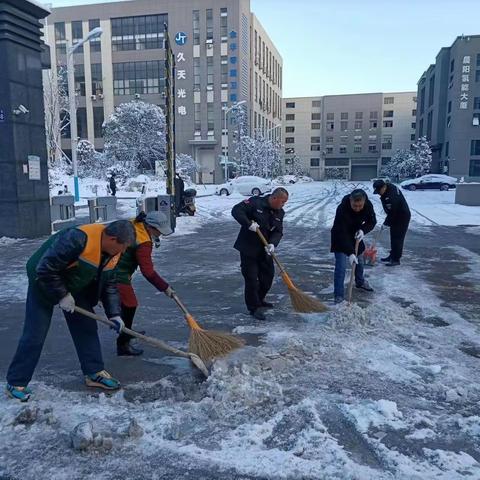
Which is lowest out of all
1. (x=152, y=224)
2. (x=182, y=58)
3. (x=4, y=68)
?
(x=152, y=224)

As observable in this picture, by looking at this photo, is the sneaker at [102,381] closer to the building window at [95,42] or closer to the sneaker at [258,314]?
the sneaker at [258,314]

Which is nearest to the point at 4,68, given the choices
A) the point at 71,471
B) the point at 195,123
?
the point at 71,471

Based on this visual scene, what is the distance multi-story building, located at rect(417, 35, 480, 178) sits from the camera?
51.0 meters

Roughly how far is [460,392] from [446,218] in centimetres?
1477

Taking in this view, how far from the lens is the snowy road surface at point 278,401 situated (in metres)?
2.78

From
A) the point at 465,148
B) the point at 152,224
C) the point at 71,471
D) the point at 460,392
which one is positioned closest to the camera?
the point at 71,471

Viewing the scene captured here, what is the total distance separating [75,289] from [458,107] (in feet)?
186

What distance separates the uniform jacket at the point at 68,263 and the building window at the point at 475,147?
57.2 metres

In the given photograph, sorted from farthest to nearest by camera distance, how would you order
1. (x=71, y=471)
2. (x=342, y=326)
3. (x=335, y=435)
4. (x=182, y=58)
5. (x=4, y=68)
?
(x=182, y=58) → (x=4, y=68) → (x=342, y=326) → (x=335, y=435) → (x=71, y=471)

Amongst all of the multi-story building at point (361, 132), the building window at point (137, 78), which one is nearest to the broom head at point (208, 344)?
the building window at point (137, 78)

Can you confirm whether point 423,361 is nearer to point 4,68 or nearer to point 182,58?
point 4,68

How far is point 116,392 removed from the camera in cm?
365

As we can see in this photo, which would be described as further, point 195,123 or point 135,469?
point 195,123

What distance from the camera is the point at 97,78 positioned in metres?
60.8
